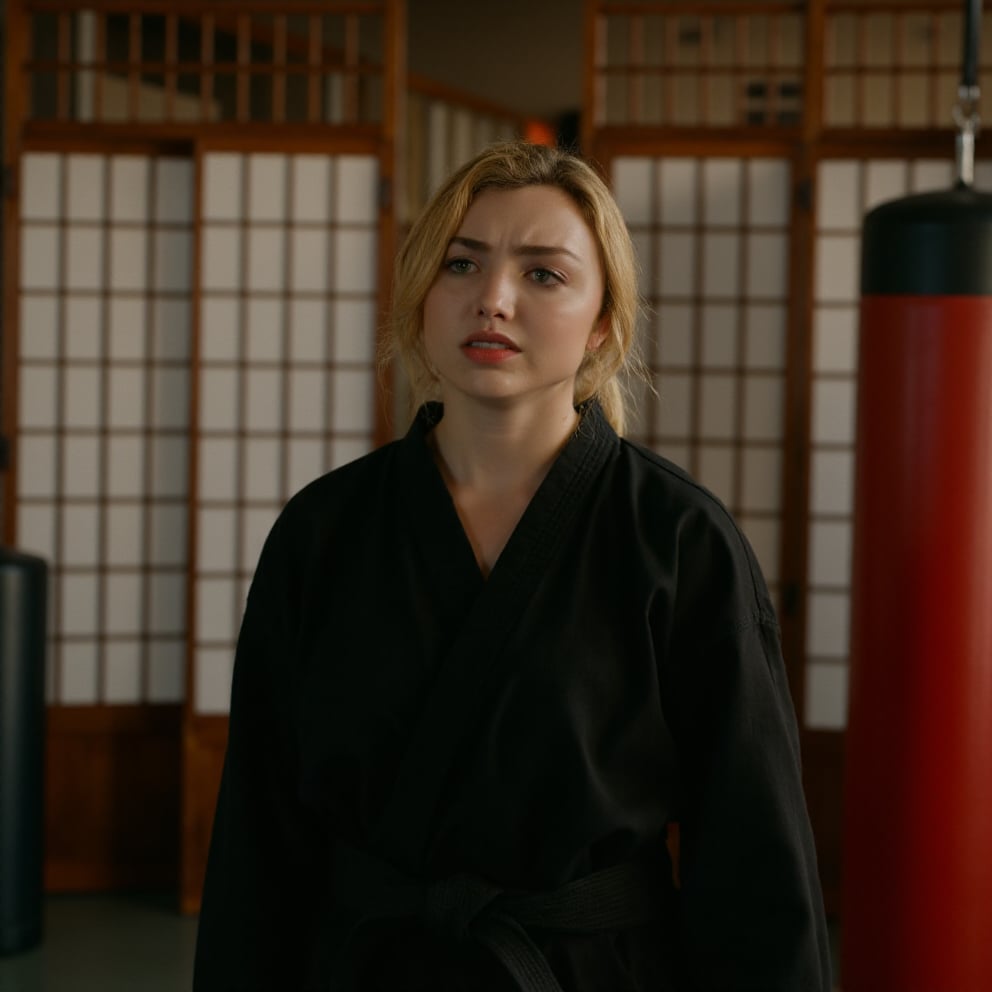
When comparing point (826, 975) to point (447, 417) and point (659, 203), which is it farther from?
point (659, 203)

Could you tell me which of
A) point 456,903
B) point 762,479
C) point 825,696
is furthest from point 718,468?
point 456,903

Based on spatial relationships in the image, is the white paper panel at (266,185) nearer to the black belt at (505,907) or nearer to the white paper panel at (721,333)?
the white paper panel at (721,333)

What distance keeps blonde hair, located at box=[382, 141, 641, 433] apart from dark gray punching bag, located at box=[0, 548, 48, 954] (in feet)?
7.98

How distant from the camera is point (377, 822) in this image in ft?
4.69

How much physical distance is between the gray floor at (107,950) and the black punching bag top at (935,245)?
6.56 ft

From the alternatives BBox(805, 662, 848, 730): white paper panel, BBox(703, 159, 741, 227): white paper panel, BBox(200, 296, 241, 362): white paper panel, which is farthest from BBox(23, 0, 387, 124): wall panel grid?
BBox(805, 662, 848, 730): white paper panel

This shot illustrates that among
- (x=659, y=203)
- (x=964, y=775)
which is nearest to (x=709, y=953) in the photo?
(x=964, y=775)

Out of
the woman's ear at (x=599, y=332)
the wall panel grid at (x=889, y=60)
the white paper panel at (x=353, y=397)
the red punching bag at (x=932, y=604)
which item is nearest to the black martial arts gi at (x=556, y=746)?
the woman's ear at (x=599, y=332)

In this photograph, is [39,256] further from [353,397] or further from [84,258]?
[353,397]

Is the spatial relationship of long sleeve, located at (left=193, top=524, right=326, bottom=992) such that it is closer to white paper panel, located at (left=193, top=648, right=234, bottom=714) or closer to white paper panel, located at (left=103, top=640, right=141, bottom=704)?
white paper panel, located at (left=193, top=648, right=234, bottom=714)

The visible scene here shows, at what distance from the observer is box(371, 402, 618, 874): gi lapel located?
1.39 metres

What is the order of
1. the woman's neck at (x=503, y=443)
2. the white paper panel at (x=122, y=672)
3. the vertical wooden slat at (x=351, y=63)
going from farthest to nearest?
the white paper panel at (x=122, y=672) < the vertical wooden slat at (x=351, y=63) < the woman's neck at (x=503, y=443)

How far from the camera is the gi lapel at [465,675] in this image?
139cm

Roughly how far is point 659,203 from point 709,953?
2.95 meters
